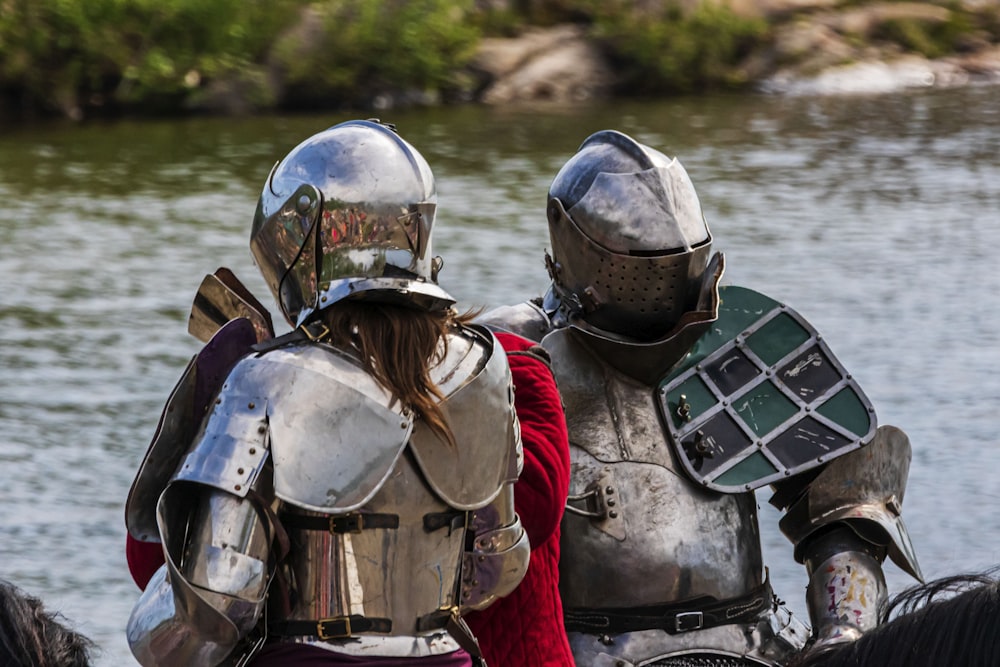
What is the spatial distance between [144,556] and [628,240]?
1.36m

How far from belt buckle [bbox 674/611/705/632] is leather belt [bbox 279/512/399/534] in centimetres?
113

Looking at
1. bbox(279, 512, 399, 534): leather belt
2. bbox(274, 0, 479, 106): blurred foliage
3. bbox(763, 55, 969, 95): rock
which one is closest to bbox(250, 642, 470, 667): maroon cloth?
bbox(279, 512, 399, 534): leather belt

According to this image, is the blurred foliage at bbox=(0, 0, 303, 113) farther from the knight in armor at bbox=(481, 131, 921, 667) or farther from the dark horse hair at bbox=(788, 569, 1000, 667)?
the dark horse hair at bbox=(788, 569, 1000, 667)

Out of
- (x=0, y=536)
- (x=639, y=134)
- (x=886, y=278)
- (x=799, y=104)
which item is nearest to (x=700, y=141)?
(x=639, y=134)

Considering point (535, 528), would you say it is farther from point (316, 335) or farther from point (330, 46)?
point (330, 46)

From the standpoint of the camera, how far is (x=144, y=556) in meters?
2.66

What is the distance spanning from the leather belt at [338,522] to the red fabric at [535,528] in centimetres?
37

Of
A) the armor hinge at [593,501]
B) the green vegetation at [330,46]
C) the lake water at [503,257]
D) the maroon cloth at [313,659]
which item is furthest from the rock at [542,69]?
the maroon cloth at [313,659]

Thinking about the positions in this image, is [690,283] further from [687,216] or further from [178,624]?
[178,624]

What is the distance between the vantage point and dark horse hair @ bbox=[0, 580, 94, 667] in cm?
259

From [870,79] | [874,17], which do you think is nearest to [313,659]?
[870,79]

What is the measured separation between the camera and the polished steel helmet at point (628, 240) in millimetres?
3666

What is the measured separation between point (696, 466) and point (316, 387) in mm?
1325

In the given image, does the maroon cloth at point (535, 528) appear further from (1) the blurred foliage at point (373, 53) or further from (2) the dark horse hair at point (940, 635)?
(1) the blurred foliage at point (373, 53)
